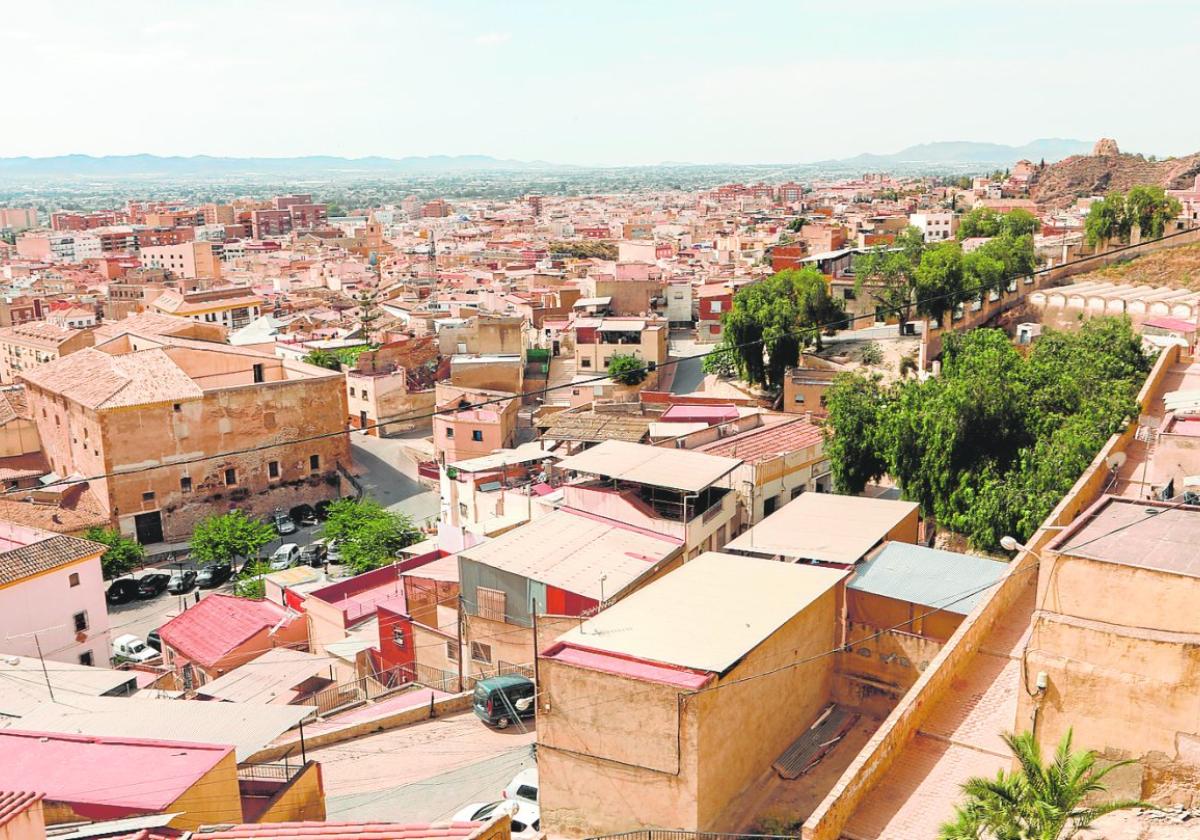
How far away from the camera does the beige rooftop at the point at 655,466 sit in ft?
49.4

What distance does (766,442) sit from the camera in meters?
19.7

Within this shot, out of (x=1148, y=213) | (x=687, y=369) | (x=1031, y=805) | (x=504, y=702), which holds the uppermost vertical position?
(x=1148, y=213)

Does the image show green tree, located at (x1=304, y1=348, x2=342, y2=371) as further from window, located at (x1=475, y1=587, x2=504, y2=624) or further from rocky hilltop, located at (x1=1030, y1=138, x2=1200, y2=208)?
rocky hilltop, located at (x1=1030, y1=138, x2=1200, y2=208)

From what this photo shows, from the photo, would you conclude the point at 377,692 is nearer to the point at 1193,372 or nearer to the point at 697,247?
the point at 1193,372

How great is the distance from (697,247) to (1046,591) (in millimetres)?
74565

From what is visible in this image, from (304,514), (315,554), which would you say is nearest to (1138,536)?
(315,554)

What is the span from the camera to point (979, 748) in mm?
8594

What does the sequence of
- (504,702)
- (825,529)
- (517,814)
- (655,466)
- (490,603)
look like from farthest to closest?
(655,466) < (825,529) < (490,603) < (504,702) < (517,814)

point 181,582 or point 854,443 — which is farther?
point 181,582

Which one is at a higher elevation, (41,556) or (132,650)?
(41,556)

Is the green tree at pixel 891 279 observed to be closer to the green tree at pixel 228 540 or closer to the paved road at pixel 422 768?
the green tree at pixel 228 540

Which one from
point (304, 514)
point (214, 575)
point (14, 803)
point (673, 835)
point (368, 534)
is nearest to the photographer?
point (14, 803)

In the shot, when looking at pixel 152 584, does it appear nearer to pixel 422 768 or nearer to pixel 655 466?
pixel 655 466

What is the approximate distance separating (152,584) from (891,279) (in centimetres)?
2512
